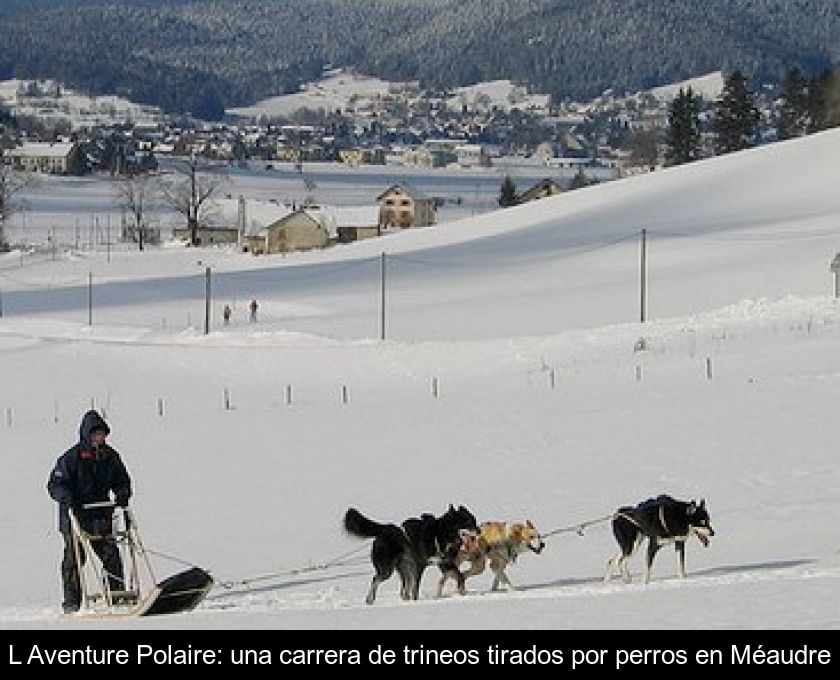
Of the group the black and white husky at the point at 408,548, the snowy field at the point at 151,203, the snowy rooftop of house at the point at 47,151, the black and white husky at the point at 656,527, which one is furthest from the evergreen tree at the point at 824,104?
the snowy rooftop of house at the point at 47,151

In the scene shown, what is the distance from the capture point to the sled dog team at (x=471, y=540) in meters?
12.6

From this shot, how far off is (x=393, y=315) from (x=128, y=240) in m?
56.7

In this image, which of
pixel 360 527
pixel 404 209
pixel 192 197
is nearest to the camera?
pixel 360 527

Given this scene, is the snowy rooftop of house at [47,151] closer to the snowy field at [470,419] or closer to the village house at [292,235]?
the village house at [292,235]

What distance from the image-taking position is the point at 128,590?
1291 centimetres

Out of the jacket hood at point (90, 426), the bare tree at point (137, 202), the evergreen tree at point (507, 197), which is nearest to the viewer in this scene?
the jacket hood at point (90, 426)

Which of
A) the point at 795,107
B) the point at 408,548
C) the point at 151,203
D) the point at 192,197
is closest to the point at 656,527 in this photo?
the point at 408,548

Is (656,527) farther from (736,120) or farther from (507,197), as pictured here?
(507,197)

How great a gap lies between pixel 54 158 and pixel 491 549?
18512cm

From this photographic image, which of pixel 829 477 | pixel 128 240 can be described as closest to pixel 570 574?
pixel 829 477

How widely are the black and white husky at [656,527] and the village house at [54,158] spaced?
179 m

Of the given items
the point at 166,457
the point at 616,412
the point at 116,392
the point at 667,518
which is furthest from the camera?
the point at 116,392

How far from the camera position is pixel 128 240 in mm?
106188
